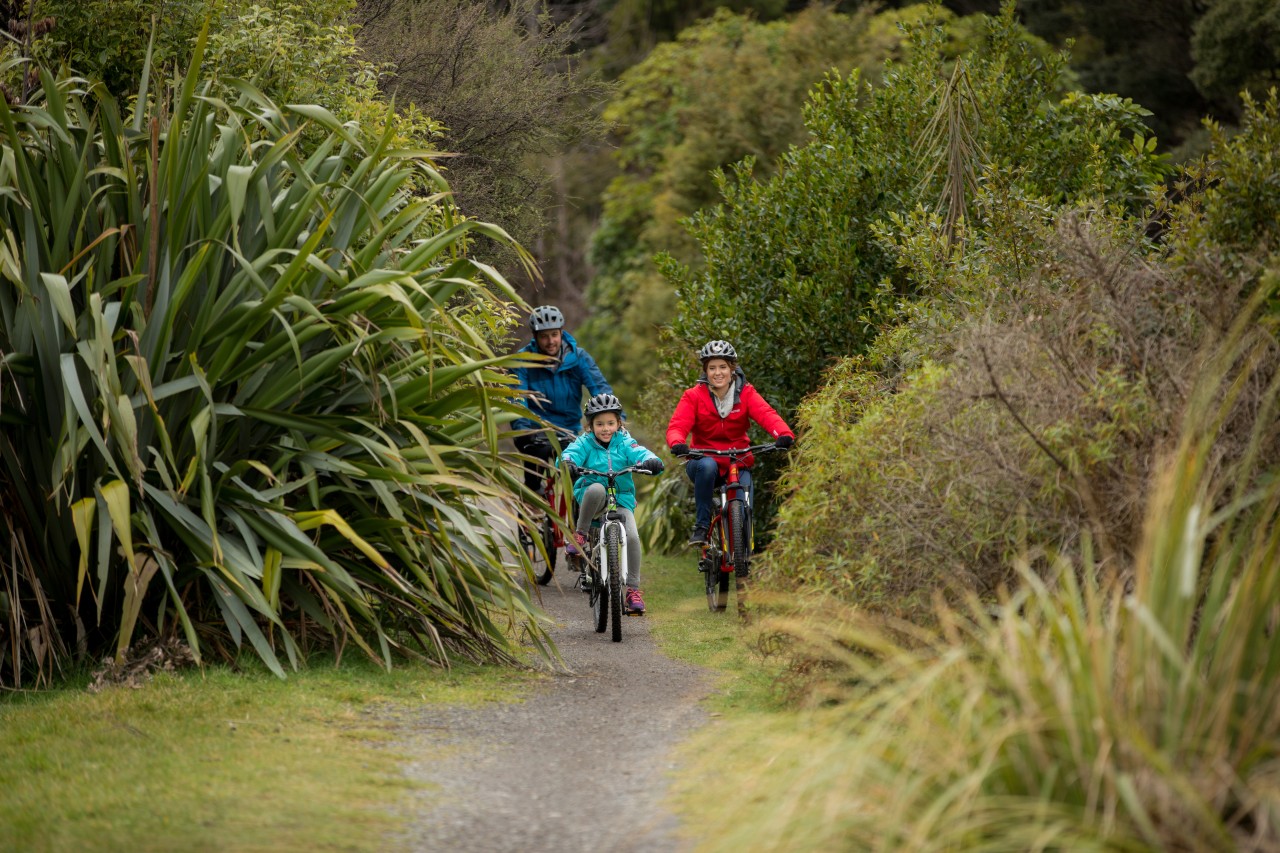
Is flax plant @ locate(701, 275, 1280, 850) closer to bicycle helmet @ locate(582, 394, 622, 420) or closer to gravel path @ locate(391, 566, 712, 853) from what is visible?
gravel path @ locate(391, 566, 712, 853)

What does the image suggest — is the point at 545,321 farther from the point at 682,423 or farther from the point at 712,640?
the point at 712,640

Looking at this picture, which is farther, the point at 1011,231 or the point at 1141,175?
the point at 1141,175

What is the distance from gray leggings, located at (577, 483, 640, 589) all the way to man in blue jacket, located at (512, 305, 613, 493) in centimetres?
151

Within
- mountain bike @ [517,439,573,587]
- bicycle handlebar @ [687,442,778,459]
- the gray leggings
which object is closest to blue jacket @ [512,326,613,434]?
mountain bike @ [517,439,573,587]

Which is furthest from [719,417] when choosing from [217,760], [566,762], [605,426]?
[217,760]

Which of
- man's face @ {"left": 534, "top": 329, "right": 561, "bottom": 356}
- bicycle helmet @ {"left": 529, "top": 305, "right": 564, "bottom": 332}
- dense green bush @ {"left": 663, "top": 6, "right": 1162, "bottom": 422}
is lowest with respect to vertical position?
man's face @ {"left": 534, "top": 329, "right": 561, "bottom": 356}

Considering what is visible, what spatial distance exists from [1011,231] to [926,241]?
0.59 meters

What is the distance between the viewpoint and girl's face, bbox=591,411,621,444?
9844 millimetres

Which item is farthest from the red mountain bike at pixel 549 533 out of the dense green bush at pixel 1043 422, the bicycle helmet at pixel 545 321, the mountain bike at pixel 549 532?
the dense green bush at pixel 1043 422

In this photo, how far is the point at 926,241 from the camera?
9414 mm

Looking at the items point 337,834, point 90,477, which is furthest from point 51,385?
point 337,834

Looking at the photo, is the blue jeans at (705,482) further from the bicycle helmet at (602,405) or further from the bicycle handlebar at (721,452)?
the bicycle helmet at (602,405)

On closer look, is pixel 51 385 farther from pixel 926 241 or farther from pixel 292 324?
pixel 926 241

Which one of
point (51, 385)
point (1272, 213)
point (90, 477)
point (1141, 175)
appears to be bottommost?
point (90, 477)
